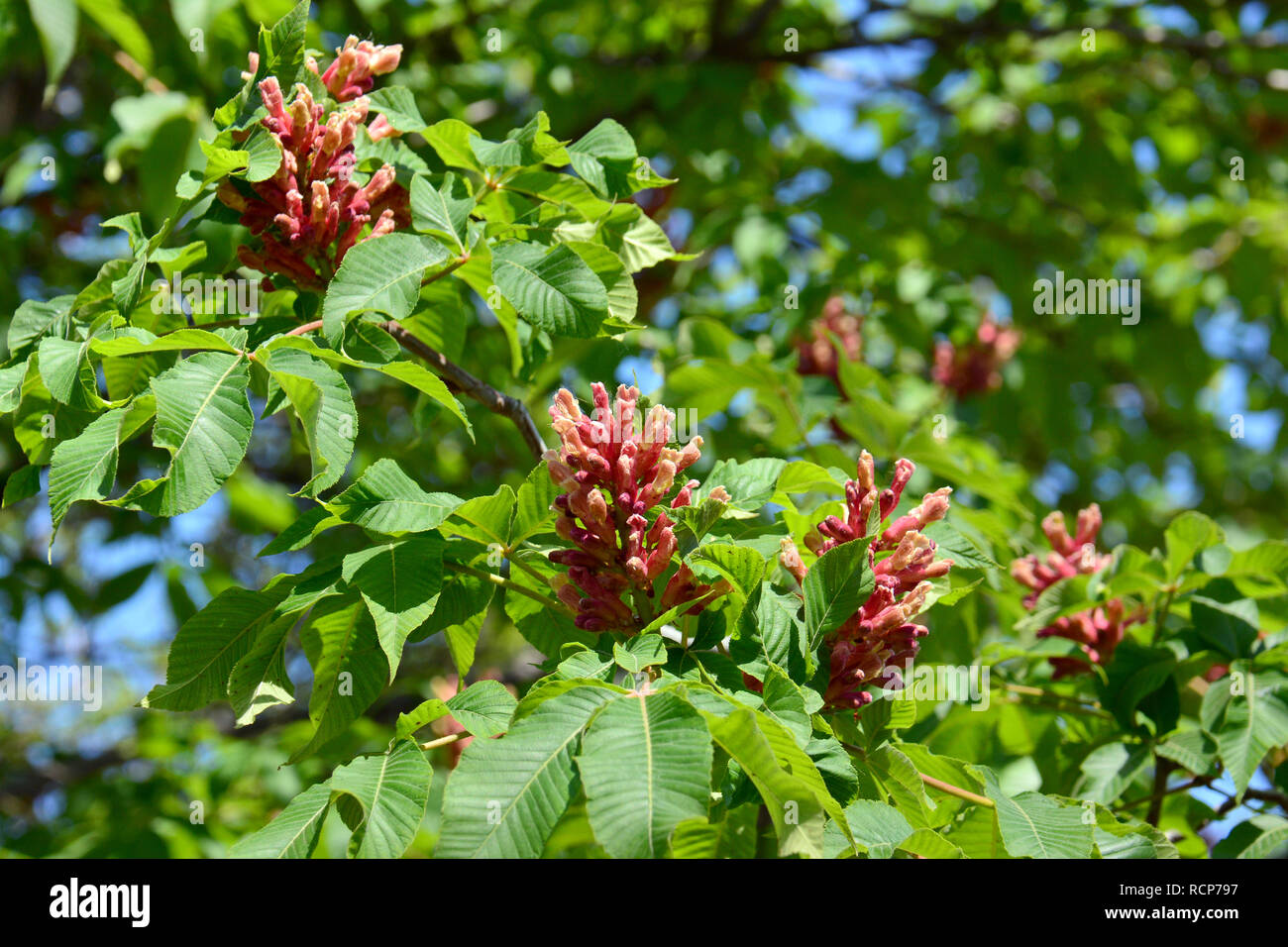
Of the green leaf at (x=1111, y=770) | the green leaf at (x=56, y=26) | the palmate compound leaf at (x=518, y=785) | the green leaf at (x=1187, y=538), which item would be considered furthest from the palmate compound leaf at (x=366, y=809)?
the green leaf at (x=56, y=26)

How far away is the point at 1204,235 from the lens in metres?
4.82

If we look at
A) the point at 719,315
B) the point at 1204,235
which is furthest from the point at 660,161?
the point at 1204,235

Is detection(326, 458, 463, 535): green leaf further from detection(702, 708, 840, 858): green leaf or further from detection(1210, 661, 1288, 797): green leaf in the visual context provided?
detection(1210, 661, 1288, 797): green leaf

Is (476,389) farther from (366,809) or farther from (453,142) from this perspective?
(366,809)

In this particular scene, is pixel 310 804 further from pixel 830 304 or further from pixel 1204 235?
A: pixel 1204 235

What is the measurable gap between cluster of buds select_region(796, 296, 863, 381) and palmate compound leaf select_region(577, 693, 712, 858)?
2.37 metres

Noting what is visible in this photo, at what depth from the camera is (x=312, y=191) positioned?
1.97 meters

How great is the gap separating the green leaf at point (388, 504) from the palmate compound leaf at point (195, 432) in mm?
168

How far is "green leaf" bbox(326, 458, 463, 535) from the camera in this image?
1648 millimetres

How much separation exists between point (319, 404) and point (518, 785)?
0.64m

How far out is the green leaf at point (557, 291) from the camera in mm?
1836

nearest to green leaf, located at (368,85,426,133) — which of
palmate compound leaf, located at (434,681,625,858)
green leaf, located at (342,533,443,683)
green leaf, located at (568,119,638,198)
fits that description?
green leaf, located at (568,119,638,198)
